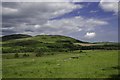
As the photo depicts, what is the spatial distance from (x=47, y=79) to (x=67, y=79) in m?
2.61

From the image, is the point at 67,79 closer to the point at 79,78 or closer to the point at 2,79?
the point at 79,78

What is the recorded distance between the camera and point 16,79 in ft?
107

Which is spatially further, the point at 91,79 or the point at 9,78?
the point at 9,78

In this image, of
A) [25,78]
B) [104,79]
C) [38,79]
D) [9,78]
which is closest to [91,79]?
[104,79]

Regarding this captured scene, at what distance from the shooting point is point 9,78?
33.9m

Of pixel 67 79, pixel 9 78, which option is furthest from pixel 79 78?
pixel 9 78

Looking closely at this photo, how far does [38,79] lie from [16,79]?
3217mm

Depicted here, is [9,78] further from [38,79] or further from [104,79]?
[104,79]

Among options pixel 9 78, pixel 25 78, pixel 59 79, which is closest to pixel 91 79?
pixel 59 79

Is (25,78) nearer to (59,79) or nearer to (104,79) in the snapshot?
(59,79)

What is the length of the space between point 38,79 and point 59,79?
287cm

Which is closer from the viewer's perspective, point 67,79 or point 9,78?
point 67,79

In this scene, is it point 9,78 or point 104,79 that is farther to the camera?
point 9,78

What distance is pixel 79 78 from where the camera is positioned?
30.9 meters
